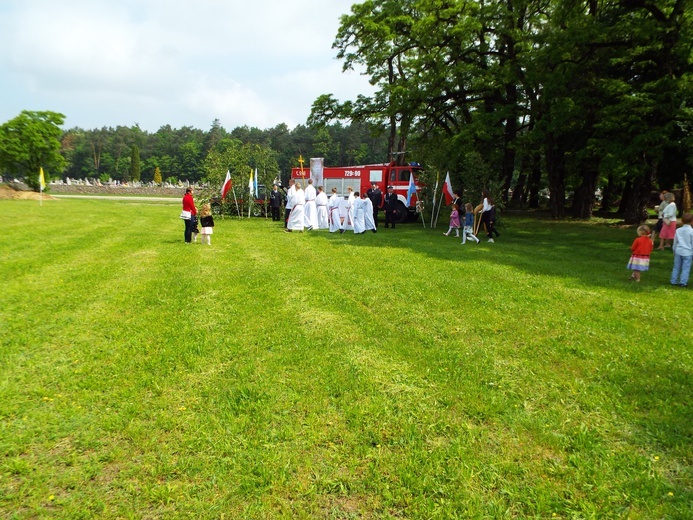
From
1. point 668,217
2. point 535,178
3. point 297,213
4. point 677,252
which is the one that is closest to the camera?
point 677,252

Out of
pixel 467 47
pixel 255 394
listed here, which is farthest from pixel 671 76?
pixel 255 394

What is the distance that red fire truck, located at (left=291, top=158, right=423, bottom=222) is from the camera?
22.5 metres

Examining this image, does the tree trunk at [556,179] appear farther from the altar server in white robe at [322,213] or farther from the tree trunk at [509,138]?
the altar server in white robe at [322,213]

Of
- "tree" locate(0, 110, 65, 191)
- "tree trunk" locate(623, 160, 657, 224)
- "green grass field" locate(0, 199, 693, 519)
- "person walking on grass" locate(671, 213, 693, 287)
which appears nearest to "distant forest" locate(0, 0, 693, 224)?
"tree trunk" locate(623, 160, 657, 224)

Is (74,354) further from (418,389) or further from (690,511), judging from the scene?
(690,511)

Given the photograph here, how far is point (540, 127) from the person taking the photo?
810 inches

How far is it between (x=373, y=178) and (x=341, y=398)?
2075cm

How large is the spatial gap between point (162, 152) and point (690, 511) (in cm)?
12017

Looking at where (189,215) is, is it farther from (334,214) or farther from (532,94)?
(532,94)

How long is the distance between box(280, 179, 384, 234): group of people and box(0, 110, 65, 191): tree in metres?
41.6

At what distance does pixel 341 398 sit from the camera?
4.14 m

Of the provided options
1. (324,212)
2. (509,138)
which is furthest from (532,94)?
(324,212)

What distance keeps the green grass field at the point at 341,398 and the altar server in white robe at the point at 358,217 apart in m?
9.53

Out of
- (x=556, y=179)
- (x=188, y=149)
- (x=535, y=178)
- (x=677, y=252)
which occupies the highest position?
(x=188, y=149)
